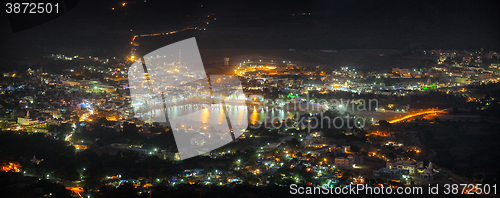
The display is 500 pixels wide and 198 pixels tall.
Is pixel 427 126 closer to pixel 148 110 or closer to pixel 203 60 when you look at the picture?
pixel 148 110

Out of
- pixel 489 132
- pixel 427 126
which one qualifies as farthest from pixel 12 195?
pixel 489 132

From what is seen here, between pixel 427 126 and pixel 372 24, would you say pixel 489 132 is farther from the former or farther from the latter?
pixel 372 24

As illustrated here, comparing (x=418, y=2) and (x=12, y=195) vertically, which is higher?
(x=418, y=2)

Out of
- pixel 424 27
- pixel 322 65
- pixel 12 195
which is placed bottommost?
pixel 12 195

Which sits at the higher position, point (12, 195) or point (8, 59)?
point (8, 59)

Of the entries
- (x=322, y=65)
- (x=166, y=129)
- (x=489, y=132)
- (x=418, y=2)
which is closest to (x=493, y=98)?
(x=489, y=132)

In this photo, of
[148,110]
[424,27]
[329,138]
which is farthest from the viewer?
[424,27]

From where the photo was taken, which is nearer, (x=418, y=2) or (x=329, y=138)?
(x=329, y=138)

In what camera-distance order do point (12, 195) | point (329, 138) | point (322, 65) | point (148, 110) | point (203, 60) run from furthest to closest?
point (322, 65), point (203, 60), point (148, 110), point (329, 138), point (12, 195)

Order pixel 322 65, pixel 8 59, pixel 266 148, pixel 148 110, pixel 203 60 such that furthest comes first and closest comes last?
pixel 322 65, pixel 203 60, pixel 8 59, pixel 148 110, pixel 266 148
